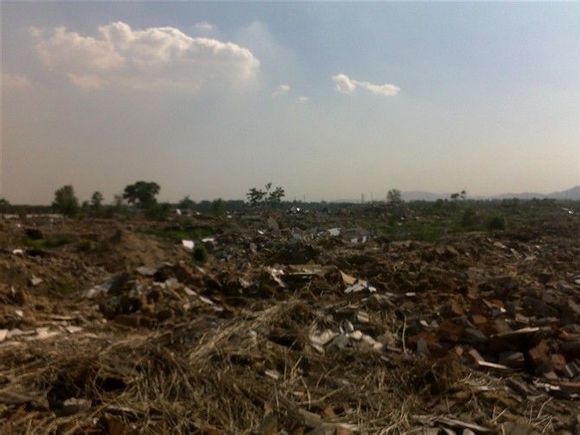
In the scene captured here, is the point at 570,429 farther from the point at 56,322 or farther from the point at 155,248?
the point at 155,248

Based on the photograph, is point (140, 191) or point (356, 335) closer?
point (356, 335)

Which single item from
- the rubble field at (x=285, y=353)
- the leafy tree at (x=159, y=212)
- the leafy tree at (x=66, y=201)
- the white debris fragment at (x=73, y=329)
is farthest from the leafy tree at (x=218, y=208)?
the white debris fragment at (x=73, y=329)

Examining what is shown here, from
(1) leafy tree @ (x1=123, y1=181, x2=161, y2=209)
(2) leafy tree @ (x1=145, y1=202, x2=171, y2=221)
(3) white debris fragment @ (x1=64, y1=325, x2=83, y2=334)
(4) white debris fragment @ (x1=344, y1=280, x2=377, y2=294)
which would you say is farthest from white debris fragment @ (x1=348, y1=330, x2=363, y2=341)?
(1) leafy tree @ (x1=123, y1=181, x2=161, y2=209)

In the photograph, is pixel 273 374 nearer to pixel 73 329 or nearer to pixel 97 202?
pixel 73 329

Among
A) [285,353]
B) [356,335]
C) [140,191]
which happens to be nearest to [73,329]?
[285,353]

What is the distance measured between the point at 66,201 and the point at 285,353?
31007mm

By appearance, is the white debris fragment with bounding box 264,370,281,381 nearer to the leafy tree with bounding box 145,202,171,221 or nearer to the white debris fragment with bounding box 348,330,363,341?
the white debris fragment with bounding box 348,330,363,341

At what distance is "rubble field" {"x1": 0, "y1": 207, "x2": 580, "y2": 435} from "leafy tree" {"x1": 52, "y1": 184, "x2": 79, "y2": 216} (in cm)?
2461

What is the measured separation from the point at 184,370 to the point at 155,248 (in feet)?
32.2

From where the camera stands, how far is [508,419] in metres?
3.92

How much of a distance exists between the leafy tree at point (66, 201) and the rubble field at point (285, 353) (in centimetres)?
2461

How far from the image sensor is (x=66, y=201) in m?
31.9

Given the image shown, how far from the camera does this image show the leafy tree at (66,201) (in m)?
31.9

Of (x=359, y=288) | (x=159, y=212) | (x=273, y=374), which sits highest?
(x=159, y=212)
